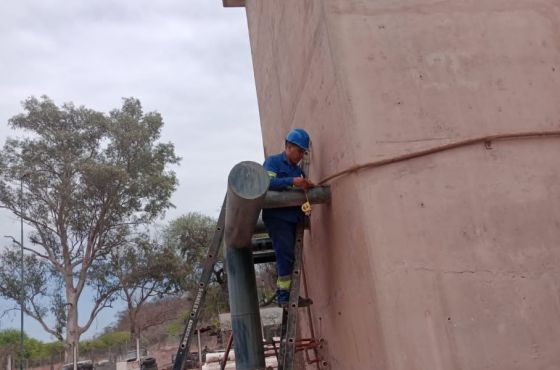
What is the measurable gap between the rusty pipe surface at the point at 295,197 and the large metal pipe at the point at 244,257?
0.13m

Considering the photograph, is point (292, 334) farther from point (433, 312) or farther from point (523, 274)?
point (523, 274)

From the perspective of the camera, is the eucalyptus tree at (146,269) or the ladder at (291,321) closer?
the ladder at (291,321)

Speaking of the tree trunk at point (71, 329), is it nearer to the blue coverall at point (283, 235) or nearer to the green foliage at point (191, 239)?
the green foliage at point (191, 239)

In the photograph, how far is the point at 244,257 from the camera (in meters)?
3.82

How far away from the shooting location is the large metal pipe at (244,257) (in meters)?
3.04

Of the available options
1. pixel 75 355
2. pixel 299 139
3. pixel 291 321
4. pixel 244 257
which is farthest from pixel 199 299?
pixel 75 355

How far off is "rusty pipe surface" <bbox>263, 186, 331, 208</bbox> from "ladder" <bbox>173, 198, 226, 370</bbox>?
64cm

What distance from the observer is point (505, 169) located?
2.75 m

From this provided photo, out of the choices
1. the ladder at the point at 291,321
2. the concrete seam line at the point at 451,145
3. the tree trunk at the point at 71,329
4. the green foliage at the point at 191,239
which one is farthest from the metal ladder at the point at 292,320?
the green foliage at the point at 191,239

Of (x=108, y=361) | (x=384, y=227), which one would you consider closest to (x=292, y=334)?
(x=384, y=227)

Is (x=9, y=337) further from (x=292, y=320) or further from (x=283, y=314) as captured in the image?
(x=292, y=320)

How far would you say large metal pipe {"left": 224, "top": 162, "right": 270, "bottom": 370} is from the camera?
9.98 feet

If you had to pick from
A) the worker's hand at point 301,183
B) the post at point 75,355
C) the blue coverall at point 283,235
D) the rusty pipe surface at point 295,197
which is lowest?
the post at point 75,355

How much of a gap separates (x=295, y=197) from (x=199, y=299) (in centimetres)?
106
